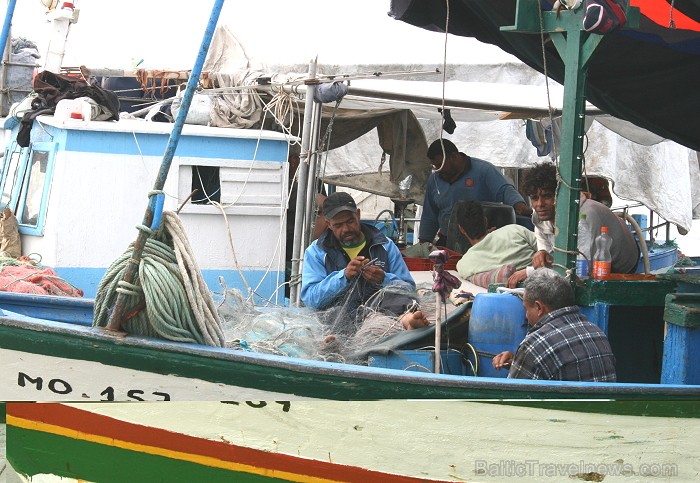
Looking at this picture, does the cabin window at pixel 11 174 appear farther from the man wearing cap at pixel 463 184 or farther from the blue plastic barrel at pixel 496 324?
the blue plastic barrel at pixel 496 324

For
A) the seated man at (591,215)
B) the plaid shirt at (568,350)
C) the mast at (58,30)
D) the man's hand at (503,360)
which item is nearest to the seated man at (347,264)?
the seated man at (591,215)

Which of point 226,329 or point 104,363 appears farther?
point 226,329

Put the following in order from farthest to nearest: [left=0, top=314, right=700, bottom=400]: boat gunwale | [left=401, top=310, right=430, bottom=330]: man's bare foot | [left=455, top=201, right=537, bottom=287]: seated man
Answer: [left=455, top=201, right=537, bottom=287]: seated man < [left=401, top=310, right=430, bottom=330]: man's bare foot < [left=0, top=314, right=700, bottom=400]: boat gunwale

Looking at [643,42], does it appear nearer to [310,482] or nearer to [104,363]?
[310,482]

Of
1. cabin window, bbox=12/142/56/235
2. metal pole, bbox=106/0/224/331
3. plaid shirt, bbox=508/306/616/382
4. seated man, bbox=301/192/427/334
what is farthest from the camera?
cabin window, bbox=12/142/56/235

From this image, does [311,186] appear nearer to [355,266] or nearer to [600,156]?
[355,266]

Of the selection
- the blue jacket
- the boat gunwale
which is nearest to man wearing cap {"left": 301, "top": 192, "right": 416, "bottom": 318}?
the blue jacket

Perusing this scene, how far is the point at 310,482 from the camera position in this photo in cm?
418

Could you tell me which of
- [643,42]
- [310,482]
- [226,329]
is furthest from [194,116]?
[310,482]

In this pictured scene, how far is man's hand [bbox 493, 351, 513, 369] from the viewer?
438 centimetres

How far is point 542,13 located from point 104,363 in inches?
110

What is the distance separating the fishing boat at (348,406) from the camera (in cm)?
388

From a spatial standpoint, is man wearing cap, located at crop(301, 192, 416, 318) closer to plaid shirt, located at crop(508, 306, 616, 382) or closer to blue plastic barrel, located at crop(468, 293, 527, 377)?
blue plastic barrel, located at crop(468, 293, 527, 377)

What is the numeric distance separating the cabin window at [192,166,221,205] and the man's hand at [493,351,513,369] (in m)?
4.19
